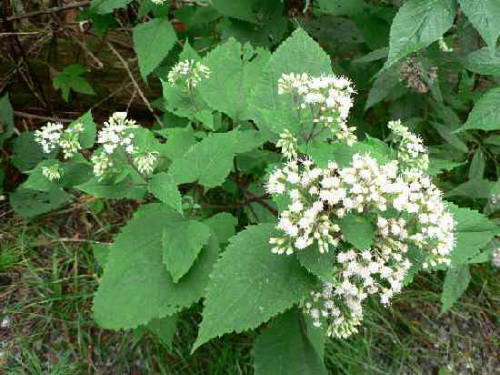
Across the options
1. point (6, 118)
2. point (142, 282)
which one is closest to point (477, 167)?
point (142, 282)

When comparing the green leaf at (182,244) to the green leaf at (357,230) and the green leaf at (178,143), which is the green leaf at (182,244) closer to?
the green leaf at (178,143)

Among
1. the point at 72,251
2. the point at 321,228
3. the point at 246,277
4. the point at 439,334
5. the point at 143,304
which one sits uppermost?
the point at 321,228

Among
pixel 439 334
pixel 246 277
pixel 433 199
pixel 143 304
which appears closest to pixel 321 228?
pixel 246 277

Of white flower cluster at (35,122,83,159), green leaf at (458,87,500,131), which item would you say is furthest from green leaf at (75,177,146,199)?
green leaf at (458,87,500,131)

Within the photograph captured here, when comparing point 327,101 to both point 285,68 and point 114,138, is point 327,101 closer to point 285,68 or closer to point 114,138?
point 285,68

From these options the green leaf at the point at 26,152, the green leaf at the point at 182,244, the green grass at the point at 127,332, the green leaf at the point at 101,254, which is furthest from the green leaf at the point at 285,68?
the green leaf at the point at 26,152

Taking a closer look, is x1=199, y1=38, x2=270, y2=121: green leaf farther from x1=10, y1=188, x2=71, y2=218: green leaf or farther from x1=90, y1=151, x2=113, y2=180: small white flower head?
x1=10, y1=188, x2=71, y2=218: green leaf

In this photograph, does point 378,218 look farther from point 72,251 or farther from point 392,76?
point 72,251
